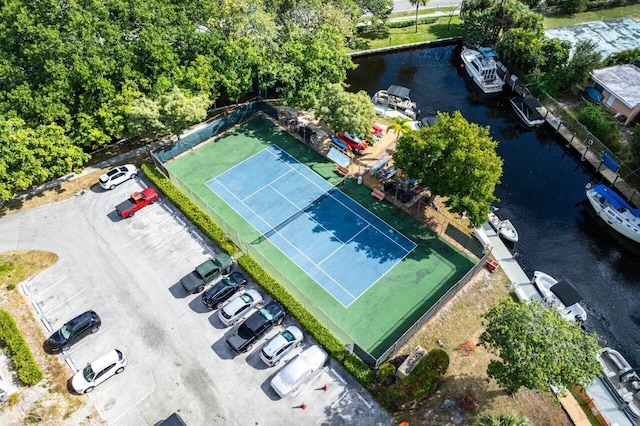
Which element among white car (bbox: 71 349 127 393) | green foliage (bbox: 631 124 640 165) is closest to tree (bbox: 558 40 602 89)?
green foliage (bbox: 631 124 640 165)

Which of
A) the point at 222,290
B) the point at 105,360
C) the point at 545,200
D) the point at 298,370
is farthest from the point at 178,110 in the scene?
the point at 545,200

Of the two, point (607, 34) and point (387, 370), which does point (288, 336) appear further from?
point (607, 34)

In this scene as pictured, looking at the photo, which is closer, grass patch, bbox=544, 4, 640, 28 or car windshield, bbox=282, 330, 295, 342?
car windshield, bbox=282, 330, 295, 342

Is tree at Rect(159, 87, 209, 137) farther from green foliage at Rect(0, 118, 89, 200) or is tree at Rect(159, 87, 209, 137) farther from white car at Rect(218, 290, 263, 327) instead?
white car at Rect(218, 290, 263, 327)

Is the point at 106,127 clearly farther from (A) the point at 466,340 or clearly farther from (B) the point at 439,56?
(B) the point at 439,56

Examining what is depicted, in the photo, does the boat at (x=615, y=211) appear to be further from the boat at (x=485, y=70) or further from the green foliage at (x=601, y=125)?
the boat at (x=485, y=70)

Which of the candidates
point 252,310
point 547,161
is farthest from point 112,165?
point 547,161

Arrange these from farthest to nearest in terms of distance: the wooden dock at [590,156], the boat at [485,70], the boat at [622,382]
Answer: the boat at [485,70] < the wooden dock at [590,156] < the boat at [622,382]

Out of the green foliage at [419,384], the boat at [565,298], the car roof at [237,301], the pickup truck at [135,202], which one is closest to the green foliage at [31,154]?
the pickup truck at [135,202]
